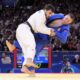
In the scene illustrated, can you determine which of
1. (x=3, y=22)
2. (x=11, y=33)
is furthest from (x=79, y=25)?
(x=3, y=22)

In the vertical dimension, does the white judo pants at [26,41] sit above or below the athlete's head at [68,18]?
below

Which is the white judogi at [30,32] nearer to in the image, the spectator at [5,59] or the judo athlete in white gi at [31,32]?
the judo athlete in white gi at [31,32]

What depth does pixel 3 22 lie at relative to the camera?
538 inches

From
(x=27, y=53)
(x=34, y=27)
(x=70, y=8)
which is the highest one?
(x=70, y=8)

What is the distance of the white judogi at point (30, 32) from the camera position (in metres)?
5.31

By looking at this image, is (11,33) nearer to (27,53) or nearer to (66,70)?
(66,70)

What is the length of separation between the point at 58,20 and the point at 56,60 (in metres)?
3.15

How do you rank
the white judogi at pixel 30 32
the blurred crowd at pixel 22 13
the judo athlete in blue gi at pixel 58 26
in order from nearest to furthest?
the white judogi at pixel 30 32
the judo athlete in blue gi at pixel 58 26
the blurred crowd at pixel 22 13

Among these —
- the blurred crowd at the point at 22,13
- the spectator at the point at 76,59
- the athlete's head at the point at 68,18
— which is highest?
the blurred crowd at the point at 22,13

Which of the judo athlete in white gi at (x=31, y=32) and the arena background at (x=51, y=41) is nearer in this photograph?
the judo athlete in white gi at (x=31, y=32)

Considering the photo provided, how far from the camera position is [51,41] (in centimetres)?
1064

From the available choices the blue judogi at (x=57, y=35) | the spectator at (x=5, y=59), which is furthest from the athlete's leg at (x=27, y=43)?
the spectator at (x=5, y=59)

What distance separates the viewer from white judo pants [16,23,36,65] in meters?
5.37

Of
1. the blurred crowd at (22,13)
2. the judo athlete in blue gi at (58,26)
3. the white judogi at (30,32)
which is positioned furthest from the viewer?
the blurred crowd at (22,13)
